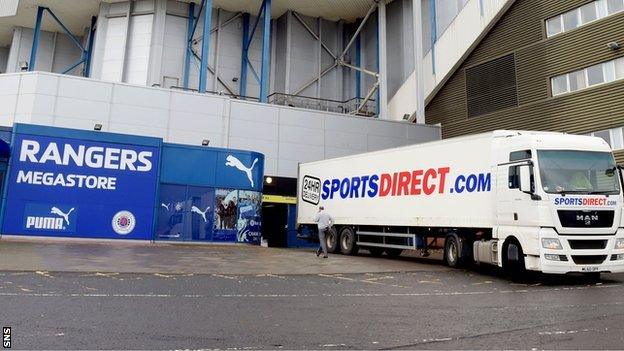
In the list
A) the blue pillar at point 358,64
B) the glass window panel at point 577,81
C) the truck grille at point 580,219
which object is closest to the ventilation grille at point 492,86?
the glass window panel at point 577,81

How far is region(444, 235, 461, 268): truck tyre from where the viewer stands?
14.1 m

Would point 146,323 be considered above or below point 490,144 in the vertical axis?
below

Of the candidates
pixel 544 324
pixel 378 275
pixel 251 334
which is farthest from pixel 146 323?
pixel 378 275

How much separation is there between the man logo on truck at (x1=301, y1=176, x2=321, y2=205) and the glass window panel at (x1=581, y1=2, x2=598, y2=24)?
15517mm

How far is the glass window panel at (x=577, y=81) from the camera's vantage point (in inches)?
912

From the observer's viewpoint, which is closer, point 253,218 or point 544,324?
point 544,324

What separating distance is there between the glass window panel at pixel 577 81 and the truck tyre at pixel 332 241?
1439 cm

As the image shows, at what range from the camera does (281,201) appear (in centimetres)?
2811

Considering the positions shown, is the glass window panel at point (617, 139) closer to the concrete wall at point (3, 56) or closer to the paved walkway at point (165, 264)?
the paved walkway at point (165, 264)

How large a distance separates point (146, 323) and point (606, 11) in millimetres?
24730

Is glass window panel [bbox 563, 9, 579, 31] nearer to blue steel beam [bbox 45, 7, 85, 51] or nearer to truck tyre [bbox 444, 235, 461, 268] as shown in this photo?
truck tyre [bbox 444, 235, 461, 268]

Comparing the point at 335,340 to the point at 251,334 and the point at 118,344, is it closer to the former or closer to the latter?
the point at 251,334

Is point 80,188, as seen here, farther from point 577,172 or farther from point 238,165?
point 577,172

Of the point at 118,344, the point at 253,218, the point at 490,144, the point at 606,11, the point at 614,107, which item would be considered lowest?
the point at 118,344
